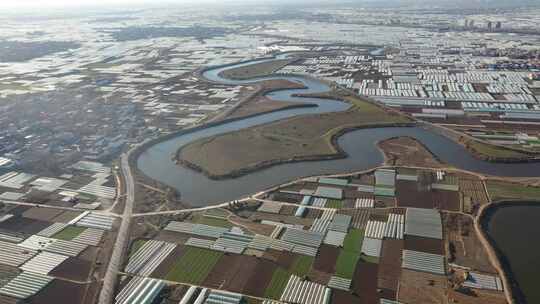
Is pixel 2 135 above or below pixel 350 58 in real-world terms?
below

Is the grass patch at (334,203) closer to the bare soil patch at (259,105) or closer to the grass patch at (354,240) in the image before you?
the grass patch at (354,240)

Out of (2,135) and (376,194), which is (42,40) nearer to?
(2,135)

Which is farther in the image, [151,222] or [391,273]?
[151,222]

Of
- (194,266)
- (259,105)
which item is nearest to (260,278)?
(194,266)

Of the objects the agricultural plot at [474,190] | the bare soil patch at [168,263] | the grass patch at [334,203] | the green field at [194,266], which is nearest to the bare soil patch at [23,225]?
the bare soil patch at [168,263]

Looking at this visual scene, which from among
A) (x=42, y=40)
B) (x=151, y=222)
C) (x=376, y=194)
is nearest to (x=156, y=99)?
(x=151, y=222)

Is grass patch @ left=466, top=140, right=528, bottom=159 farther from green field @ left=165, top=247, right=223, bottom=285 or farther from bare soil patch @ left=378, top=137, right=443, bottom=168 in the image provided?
green field @ left=165, top=247, right=223, bottom=285

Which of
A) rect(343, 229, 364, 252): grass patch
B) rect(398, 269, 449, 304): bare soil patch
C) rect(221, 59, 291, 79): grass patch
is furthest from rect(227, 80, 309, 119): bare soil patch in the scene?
rect(398, 269, 449, 304): bare soil patch
